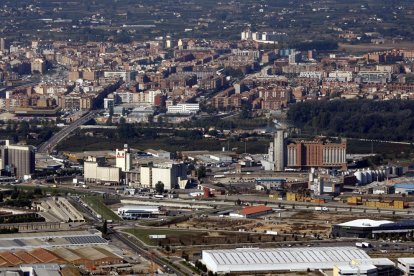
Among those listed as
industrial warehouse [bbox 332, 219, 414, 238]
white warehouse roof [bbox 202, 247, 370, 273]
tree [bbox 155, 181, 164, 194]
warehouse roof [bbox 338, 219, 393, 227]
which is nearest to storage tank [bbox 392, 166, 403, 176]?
tree [bbox 155, 181, 164, 194]

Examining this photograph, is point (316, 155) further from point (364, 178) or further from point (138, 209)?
point (138, 209)

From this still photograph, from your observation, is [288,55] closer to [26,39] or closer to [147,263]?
[26,39]

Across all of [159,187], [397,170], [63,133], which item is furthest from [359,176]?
[63,133]

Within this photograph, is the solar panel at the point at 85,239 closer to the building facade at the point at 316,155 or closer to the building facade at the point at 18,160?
the building facade at the point at 18,160

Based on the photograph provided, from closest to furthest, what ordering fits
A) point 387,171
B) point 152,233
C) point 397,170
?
point 152,233 < point 387,171 < point 397,170

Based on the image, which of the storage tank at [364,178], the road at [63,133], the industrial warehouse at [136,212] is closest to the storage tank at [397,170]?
the storage tank at [364,178]

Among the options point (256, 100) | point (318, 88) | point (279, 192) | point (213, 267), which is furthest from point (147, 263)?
point (318, 88)

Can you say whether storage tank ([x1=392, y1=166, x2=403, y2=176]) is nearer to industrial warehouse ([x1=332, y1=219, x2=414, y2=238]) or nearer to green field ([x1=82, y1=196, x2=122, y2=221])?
green field ([x1=82, y1=196, x2=122, y2=221])
